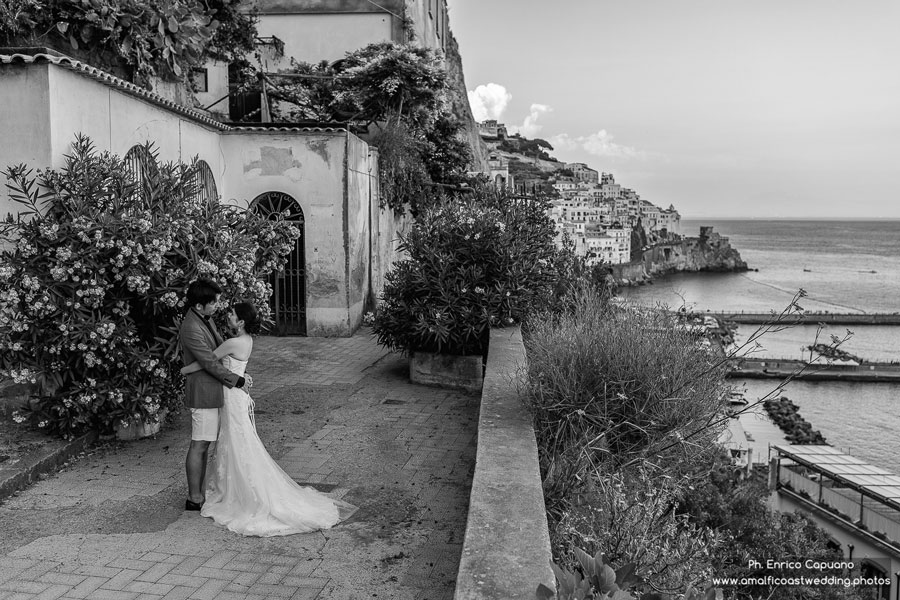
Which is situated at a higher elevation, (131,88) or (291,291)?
(131,88)

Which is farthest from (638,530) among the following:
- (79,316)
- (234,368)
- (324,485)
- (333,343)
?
(333,343)

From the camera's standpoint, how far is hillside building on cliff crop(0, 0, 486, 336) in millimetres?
6930

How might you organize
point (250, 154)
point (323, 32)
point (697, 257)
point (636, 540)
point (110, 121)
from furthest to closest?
point (697, 257) → point (323, 32) → point (250, 154) → point (110, 121) → point (636, 540)

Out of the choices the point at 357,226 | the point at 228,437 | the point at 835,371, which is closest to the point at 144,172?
the point at 228,437

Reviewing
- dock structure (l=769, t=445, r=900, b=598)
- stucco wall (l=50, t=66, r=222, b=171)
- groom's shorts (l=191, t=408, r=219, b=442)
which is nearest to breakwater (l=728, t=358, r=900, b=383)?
dock structure (l=769, t=445, r=900, b=598)

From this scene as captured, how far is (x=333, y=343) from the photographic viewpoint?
12586mm

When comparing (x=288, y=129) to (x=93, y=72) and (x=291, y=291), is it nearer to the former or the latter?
(x=291, y=291)

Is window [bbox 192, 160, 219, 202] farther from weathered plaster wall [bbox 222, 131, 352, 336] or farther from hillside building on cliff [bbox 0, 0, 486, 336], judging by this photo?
weathered plaster wall [bbox 222, 131, 352, 336]

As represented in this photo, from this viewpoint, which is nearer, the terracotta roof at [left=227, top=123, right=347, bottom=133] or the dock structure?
the terracotta roof at [left=227, top=123, right=347, bottom=133]

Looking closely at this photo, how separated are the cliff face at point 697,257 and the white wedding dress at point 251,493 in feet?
486

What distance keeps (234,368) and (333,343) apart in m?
7.24

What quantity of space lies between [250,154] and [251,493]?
29.1 ft

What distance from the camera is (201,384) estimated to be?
5258 mm

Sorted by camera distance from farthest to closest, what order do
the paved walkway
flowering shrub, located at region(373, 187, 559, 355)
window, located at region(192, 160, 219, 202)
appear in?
window, located at region(192, 160, 219, 202), flowering shrub, located at region(373, 187, 559, 355), the paved walkway
